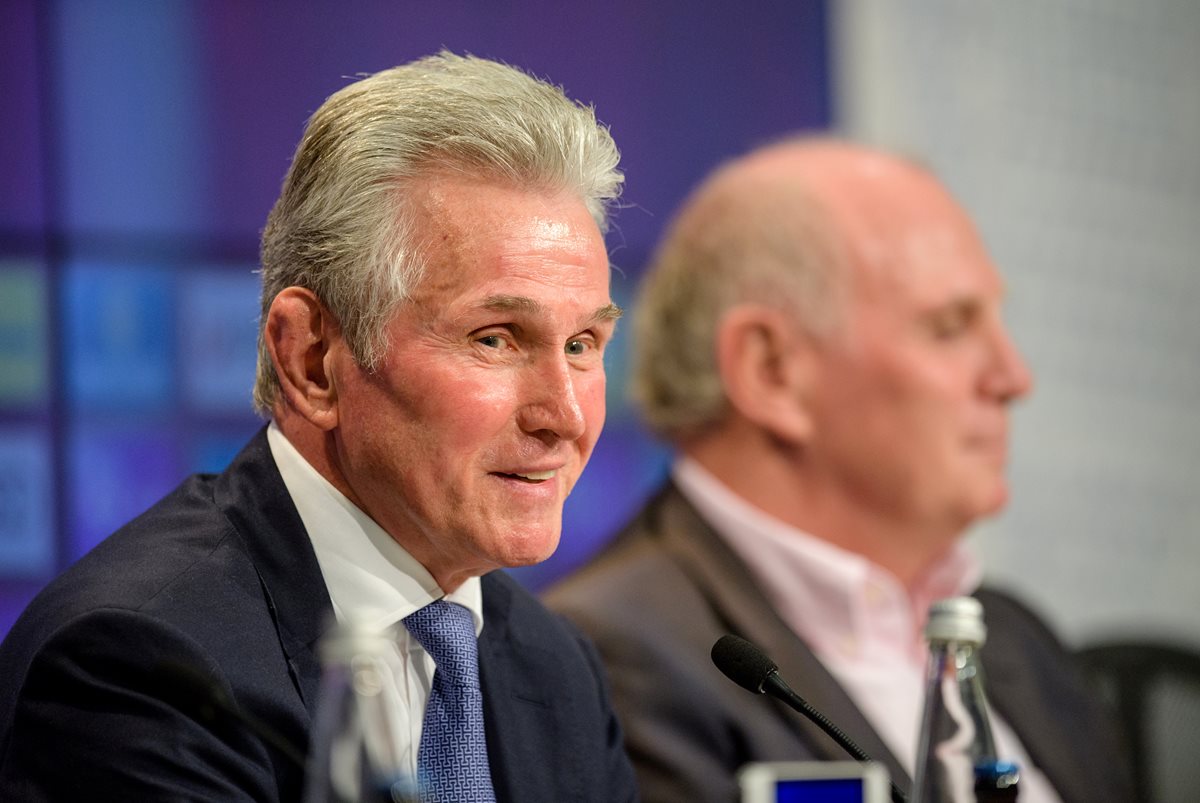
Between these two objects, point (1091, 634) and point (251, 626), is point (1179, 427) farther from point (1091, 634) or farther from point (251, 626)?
point (251, 626)

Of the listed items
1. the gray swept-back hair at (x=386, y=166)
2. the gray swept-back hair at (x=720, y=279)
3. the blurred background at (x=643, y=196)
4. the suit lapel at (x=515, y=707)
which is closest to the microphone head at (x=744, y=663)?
the suit lapel at (x=515, y=707)

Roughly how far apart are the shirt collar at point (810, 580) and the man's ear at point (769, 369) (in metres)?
0.17

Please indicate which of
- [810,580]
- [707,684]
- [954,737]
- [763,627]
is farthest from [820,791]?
[810,580]

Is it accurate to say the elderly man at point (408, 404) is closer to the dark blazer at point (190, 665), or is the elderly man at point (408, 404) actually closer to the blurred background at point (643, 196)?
the dark blazer at point (190, 665)

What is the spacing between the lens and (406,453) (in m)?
1.54

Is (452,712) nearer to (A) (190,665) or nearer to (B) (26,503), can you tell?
(A) (190,665)

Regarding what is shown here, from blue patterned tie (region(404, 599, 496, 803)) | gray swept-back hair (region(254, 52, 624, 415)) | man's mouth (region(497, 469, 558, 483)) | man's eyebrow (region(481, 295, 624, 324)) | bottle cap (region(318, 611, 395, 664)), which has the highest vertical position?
gray swept-back hair (region(254, 52, 624, 415))

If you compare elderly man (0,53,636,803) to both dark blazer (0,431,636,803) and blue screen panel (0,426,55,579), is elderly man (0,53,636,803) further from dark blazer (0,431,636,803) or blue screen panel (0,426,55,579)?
blue screen panel (0,426,55,579)

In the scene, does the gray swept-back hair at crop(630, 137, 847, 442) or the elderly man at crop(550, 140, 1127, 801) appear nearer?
the elderly man at crop(550, 140, 1127, 801)

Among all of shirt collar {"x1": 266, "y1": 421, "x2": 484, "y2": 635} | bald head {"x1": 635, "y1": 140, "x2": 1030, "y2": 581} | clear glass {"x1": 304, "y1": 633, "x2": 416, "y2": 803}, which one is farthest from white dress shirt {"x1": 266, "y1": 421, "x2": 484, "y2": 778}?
bald head {"x1": 635, "y1": 140, "x2": 1030, "y2": 581}

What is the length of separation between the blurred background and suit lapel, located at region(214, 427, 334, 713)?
1.65 feet

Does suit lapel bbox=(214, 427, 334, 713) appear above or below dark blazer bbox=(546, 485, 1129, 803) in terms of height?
above

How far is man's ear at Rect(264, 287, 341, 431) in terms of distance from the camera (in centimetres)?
157

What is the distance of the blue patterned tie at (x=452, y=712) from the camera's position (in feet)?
5.13
